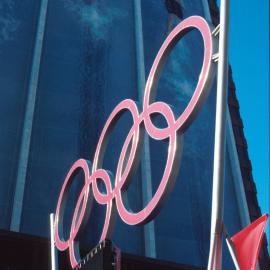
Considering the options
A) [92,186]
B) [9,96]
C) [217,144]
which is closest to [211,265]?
[217,144]

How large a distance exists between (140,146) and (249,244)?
2949 mm

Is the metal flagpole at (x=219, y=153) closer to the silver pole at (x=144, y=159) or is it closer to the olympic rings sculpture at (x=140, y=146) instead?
the olympic rings sculpture at (x=140, y=146)

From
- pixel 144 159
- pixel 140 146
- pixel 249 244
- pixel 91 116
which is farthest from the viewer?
pixel 91 116

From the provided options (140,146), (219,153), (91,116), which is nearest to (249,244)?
(219,153)

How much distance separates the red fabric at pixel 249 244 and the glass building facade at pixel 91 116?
11582 millimetres

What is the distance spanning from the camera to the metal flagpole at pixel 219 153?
7.16 m

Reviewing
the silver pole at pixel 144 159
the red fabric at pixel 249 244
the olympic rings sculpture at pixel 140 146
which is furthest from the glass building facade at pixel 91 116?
the red fabric at pixel 249 244

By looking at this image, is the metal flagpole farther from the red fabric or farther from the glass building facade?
the glass building facade

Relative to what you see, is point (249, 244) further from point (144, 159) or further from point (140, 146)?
point (144, 159)

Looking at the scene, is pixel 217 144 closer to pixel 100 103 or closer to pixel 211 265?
pixel 211 265

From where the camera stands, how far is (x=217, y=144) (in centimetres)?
742

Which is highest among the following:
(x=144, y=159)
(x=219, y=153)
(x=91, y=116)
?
(x=91, y=116)

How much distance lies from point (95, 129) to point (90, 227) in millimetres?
4356

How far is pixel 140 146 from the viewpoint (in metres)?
9.48
